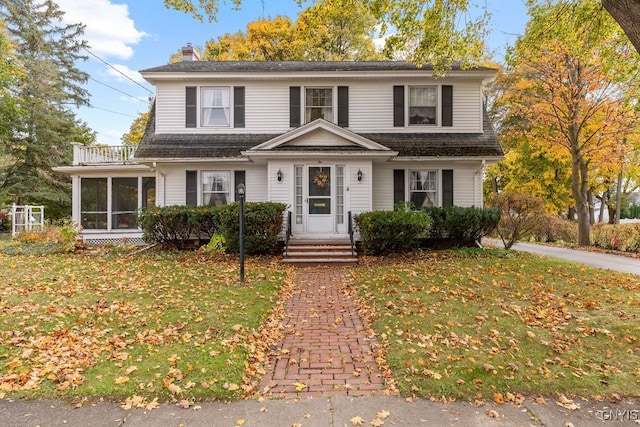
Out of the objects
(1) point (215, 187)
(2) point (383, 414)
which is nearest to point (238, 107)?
(1) point (215, 187)

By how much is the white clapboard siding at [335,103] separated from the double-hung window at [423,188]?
1692mm

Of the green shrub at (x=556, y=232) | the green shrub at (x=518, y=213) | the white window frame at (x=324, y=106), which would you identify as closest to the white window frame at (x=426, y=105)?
the white window frame at (x=324, y=106)

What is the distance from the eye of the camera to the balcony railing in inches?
574

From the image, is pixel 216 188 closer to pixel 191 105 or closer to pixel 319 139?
pixel 191 105

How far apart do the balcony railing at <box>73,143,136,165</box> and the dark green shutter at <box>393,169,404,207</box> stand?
36.0 feet

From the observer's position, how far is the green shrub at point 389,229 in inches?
396

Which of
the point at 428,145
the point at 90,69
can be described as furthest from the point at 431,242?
the point at 90,69

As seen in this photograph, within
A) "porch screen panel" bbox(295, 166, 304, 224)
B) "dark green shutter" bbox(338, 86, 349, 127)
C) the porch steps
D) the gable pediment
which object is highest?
"dark green shutter" bbox(338, 86, 349, 127)

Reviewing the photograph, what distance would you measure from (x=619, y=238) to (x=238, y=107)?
52.6 feet

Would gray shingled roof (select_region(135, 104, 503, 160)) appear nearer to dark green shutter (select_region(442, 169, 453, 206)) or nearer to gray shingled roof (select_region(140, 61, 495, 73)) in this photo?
dark green shutter (select_region(442, 169, 453, 206))

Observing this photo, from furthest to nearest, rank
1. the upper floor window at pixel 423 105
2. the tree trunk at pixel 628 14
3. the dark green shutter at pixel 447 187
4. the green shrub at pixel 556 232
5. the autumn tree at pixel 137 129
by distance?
the autumn tree at pixel 137 129, the green shrub at pixel 556 232, the upper floor window at pixel 423 105, the dark green shutter at pixel 447 187, the tree trunk at pixel 628 14

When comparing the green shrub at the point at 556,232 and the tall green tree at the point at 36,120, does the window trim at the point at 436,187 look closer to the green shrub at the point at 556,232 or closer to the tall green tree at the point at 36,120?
the green shrub at the point at 556,232

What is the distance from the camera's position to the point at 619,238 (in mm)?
13906

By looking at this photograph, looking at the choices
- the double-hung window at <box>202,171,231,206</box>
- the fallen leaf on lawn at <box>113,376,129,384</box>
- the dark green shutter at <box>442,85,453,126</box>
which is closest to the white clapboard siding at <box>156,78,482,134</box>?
the dark green shutter at <box>442,85,453,126</box>
